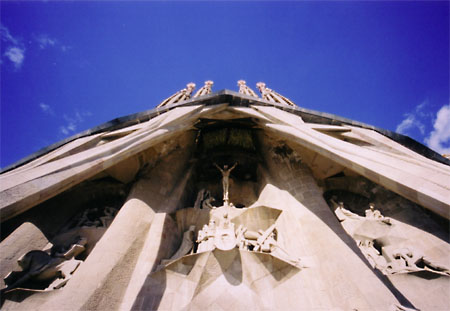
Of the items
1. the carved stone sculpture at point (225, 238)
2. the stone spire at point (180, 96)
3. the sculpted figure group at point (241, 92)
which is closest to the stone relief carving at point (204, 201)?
the carved stone sculpture at point (225, 238)

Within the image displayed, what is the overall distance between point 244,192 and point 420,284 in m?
5.33

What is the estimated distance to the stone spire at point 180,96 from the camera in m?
15.1

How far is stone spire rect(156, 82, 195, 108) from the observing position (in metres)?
15.1

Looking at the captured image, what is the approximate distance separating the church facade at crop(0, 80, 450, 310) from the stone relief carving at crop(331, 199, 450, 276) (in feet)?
0.09

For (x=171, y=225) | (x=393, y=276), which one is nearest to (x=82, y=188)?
(x=171, y=225)

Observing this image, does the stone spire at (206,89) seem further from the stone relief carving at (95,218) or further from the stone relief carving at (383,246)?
the stone relief carving at (383,246)

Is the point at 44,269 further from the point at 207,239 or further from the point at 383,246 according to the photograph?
the point at 383,246

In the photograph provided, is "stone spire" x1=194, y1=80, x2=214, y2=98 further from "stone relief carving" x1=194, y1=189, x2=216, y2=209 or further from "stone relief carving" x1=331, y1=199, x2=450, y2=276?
"stone relief carving" x1=331, y1=199, x2=450, y2=276

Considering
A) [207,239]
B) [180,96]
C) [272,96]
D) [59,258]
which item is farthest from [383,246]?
[180,96]

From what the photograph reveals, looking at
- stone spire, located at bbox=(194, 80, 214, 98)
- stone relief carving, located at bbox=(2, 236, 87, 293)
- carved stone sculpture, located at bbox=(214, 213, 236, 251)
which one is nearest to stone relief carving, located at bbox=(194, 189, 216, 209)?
carved stone sculpture, located at bbox=(214, 213, 236, 251)

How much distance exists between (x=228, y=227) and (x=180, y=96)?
1218cm

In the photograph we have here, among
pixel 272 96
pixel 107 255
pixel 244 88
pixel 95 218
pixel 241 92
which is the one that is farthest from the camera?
pixel 244 88

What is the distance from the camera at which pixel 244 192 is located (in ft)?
28.8

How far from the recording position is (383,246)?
5383 millimetres
